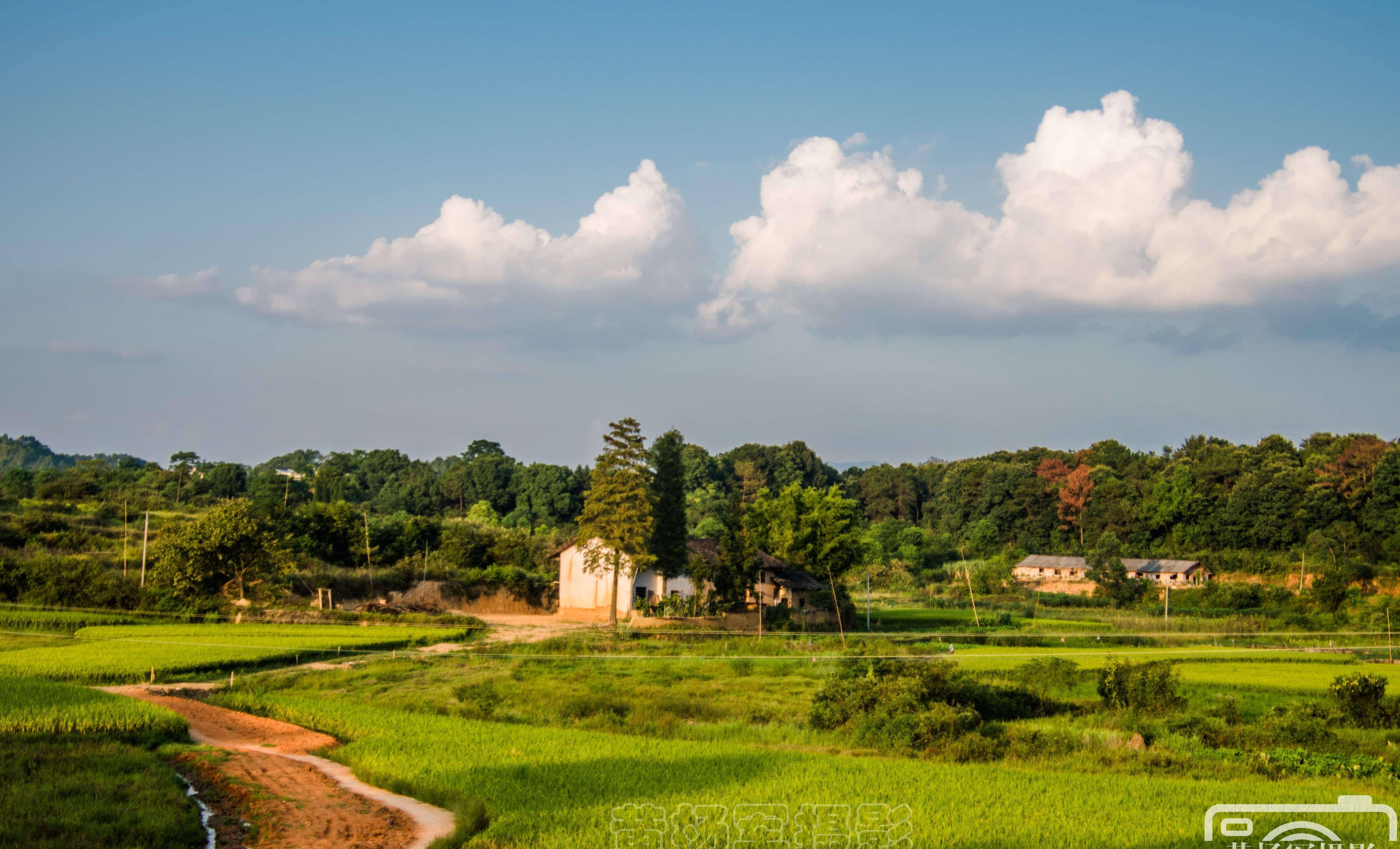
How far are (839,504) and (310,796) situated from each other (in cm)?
3523

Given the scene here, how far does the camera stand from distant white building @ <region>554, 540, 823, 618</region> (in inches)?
1624

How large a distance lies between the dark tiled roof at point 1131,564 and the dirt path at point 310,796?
5307cm


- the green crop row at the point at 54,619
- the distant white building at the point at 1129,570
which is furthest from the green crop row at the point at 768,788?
the distant white building at the point at 1129,570

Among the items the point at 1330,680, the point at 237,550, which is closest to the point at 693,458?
the point at 237,550

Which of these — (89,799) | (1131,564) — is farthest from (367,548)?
(1131,564)

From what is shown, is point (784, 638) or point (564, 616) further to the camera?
point (564, 616)

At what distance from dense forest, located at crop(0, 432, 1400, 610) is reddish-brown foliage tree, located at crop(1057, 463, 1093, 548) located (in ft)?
0.52

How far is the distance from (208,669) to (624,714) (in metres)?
12.9

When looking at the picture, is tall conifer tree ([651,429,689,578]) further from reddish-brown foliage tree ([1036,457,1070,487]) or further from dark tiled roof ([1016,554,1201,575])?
reddish-brown foliage tree ([1036,457,1070,487])

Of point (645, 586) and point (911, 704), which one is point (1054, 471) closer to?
point (645, 586)

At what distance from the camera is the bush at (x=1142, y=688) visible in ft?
63.0

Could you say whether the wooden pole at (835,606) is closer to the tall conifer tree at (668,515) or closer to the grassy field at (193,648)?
the tall conifer tree at (668,515)

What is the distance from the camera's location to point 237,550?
36.8m

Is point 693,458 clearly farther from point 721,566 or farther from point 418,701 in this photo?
point 418,701
